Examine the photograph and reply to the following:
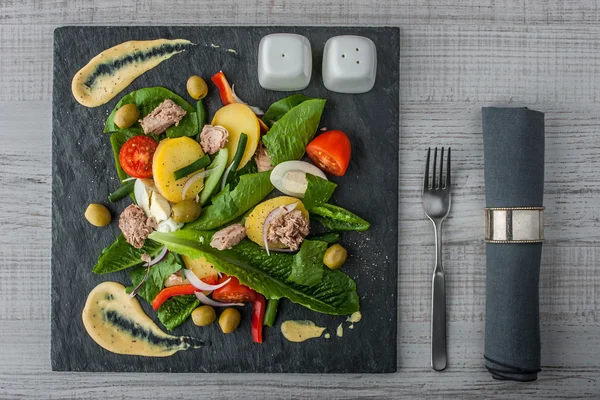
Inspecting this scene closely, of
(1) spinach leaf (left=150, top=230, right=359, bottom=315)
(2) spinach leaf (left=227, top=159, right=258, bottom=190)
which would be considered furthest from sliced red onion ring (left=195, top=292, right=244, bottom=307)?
(2) spinach leaf (left=227, top=159, right=258, bottom=190)

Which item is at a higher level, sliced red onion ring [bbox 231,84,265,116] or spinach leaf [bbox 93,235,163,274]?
sliced red onion ring [bbox 231,84,265,116]

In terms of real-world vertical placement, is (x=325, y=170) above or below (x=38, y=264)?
above

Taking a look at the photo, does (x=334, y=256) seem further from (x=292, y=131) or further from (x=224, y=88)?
(x=224, y=88)

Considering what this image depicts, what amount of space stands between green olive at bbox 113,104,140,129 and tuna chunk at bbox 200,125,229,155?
226mm

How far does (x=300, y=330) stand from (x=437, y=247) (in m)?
0.52

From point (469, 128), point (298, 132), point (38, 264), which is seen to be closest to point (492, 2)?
point (469, 128)

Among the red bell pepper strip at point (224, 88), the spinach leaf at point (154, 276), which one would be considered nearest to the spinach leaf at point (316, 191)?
the red bell pepper strip at point (224, 88)

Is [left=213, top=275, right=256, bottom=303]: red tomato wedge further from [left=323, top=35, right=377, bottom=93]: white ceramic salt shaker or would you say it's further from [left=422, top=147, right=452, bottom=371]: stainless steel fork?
[left=323, top=35, right=377, bottom=93]: white ceramic salt shaker

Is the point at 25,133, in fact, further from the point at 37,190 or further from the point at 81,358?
the point at 81,358

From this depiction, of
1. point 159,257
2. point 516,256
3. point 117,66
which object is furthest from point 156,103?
point 516,256

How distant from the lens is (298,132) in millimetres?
1798

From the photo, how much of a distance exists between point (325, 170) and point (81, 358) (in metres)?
1.02

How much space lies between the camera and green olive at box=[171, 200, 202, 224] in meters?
1.75

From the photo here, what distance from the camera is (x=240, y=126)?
181 centimetres
